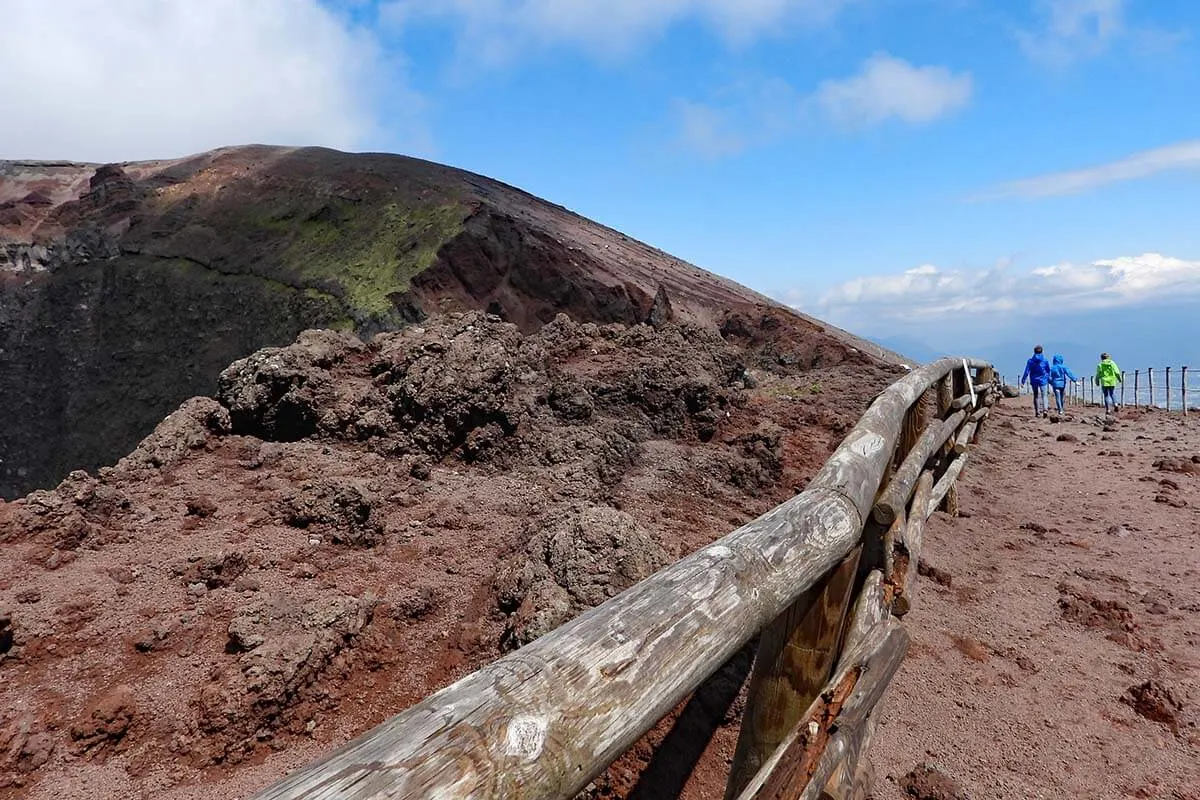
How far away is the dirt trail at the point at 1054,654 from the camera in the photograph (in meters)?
3.03

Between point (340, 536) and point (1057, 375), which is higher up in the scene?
point (1057, 375)

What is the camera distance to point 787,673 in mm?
2318

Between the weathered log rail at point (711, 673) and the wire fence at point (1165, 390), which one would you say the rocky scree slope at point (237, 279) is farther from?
the weathered log rail at point (711, 673)

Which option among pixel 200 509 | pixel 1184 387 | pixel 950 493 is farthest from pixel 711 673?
pixel 1184 387

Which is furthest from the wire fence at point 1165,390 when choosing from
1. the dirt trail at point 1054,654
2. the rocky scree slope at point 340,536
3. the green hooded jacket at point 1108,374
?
the rocky scree slope at point 340,536

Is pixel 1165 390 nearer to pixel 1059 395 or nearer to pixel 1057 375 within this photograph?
pixel 1059 395

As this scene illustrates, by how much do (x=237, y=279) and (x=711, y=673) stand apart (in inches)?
619

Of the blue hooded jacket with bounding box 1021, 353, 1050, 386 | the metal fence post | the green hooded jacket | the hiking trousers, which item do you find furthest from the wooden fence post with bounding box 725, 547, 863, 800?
the metal fence post

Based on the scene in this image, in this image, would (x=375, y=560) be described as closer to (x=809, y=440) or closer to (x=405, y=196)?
(x=809, y=440)

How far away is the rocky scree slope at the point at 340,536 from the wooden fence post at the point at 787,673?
2.08ft

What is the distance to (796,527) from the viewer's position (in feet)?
6.86

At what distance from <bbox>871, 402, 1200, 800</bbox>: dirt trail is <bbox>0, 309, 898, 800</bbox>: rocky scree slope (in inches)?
42.6

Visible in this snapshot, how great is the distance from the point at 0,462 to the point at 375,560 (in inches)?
590

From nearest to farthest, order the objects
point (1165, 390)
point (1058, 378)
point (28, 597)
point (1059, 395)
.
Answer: point (28, 597), point (1058, 378), point (1059, 395), point (1165, 390)
